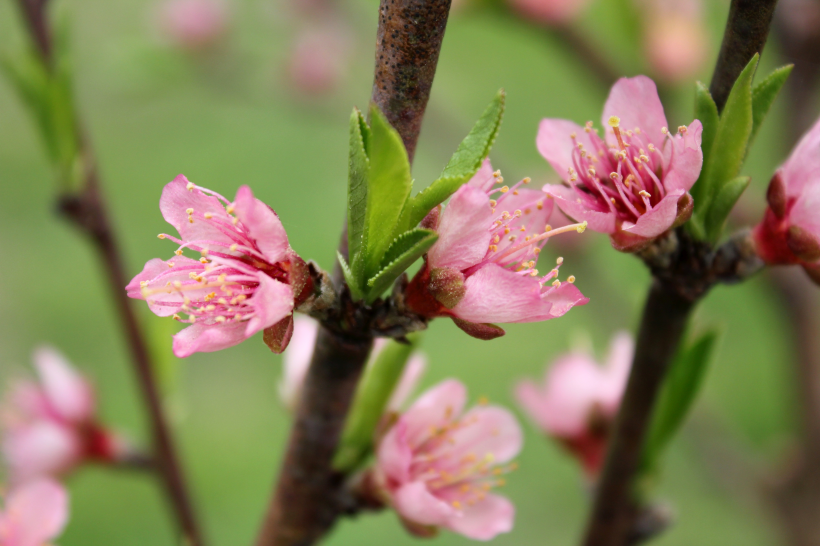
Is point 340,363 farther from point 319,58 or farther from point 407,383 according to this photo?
point 319,58

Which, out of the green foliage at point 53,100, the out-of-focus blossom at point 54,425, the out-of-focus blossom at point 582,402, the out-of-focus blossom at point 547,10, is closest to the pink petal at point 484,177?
the out-of-focus blossom at point 582,402

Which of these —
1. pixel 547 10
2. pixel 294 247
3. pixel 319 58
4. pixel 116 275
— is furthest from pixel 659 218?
pixel 294 247

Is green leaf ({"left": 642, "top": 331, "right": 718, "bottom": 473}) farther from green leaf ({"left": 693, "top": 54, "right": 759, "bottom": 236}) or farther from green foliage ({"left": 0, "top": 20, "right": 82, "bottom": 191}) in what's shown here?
green foliage ({"left": 0, "top": 20, "right": 82, "bottom": 191})

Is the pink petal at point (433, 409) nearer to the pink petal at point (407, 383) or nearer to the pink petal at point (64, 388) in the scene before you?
the pink petal at point (407, 383)

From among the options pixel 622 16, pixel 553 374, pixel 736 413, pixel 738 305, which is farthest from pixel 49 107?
pixel 738 305

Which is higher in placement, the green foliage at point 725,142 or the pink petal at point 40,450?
the green foliage at point 725,142

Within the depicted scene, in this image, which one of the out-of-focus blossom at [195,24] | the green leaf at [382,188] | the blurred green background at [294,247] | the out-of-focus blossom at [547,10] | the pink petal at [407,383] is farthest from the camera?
the out-of-focus blossom at [195,24]
